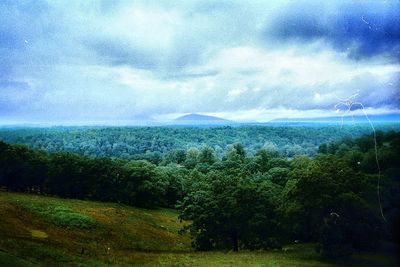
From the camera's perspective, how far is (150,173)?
38.3m

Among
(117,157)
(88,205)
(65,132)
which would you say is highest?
(65,132)

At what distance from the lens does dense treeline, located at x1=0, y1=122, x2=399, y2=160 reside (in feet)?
107

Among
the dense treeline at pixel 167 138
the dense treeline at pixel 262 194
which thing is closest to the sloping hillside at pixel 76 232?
the dense treeline at pixel 262 194

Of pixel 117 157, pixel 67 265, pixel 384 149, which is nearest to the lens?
pixel 67 265

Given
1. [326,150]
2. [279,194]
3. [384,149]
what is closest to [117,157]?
[279,194]

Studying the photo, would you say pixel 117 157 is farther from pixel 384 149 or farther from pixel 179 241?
pixel 384 149

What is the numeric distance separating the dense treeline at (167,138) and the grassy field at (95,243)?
5.67 metres

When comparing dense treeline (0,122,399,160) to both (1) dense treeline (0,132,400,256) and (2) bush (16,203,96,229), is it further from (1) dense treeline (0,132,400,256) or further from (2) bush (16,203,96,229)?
(2) bush (16,203,96,229)

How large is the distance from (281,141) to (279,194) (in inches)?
717

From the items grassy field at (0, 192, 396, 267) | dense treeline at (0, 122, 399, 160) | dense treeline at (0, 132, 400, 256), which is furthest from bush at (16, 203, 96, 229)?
dense treeline at (0, 122, 399, 160)

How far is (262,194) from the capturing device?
28.1 metres

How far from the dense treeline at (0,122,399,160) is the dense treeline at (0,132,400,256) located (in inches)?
44.7

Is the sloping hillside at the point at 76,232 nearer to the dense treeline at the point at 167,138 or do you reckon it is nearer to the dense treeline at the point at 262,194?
the dense treeline at the point at 262,194

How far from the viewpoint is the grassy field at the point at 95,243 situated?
19.7 meters
